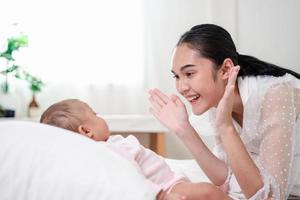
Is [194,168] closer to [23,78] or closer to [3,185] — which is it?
[3,185]

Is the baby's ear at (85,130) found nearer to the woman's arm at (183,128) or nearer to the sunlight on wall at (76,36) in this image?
the woman's arm at (183,128)

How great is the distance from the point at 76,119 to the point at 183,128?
1.00ft

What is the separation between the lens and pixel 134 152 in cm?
103

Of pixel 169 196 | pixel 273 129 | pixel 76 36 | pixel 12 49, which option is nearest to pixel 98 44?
pixel 76 36

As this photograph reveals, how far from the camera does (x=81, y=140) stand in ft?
2.59

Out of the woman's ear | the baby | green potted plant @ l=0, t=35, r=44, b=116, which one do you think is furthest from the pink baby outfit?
green potted plant @ l=0, t=35, r=44, b=116

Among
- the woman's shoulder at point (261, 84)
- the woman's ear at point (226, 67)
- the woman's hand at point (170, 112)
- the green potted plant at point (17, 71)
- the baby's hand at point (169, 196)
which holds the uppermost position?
the woman's ear at point (226, 67)

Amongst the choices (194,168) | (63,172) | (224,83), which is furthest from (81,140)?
(194,168)

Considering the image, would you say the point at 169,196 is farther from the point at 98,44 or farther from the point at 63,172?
the point at 98,44

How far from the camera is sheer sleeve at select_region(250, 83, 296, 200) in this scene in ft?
3.58

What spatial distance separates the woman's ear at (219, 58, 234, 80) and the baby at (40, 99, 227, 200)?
1.19 ft

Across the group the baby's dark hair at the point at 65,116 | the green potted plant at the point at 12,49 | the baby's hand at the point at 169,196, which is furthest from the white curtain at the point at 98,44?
the baby's hand at the point at 169,196

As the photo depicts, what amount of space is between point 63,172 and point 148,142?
213 centimetres

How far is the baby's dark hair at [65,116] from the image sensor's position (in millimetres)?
1099
